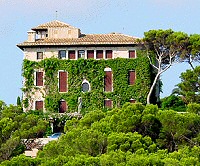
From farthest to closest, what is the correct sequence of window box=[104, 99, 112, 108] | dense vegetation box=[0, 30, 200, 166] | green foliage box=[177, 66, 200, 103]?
window box=[104, 99, 112, 108] < green foliage box=[177, 66, 200, 103] < dense vegetation box=[0, 30, 200, 166]

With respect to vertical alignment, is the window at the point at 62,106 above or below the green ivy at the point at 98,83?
below

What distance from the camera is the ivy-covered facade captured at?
54000 millimetres

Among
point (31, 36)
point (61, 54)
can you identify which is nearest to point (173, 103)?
point (61, 54)

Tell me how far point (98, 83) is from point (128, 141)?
21786 mm

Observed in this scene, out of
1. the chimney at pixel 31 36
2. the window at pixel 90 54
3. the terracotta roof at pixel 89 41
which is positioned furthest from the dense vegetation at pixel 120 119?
the chimney at pixel 31 36

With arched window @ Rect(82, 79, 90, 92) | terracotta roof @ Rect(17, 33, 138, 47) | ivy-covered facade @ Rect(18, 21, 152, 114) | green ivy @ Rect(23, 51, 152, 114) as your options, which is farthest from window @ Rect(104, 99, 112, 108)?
terracotta roof @ Rect(17, 33, 138, 47)

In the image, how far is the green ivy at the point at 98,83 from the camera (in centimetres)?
5397

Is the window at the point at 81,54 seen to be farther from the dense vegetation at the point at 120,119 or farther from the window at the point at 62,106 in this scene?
the window at the point at 62,106

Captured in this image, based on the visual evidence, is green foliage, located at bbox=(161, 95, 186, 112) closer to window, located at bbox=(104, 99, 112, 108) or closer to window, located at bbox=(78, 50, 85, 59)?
window, located at bbox=(104, 99, 112, 108)

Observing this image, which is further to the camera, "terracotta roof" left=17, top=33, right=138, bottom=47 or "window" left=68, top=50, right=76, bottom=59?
"window" left=68, top=50, right=76, bottom=59

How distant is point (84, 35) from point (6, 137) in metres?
20.9

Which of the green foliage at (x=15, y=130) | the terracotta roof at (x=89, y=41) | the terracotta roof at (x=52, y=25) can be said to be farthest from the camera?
the terracotta roof at (x=52, y=25)

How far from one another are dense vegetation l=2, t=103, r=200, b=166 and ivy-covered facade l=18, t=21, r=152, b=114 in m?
14.6

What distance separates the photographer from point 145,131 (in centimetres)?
3559
